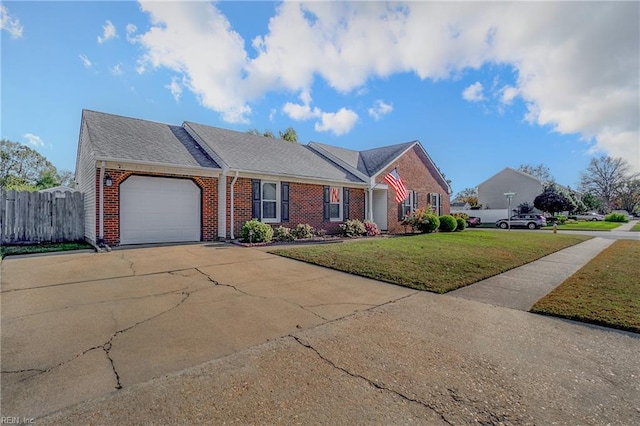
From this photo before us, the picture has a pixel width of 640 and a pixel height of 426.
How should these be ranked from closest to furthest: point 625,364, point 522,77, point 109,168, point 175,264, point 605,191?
point 625,364
point 175,264
point 109,168
point 522,77
point 605,191

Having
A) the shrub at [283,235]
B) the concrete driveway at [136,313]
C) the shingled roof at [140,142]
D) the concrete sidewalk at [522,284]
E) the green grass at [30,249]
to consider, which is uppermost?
the shingled roof at [140,142]

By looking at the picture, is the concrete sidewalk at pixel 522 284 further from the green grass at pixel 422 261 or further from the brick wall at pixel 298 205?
the brick wall at pixel 298 205

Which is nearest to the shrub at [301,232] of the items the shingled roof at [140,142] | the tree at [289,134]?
the shingled roof at [140,142]

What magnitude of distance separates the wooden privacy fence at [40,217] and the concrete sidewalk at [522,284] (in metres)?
13.1

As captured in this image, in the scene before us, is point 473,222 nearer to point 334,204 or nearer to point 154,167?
point 334,204

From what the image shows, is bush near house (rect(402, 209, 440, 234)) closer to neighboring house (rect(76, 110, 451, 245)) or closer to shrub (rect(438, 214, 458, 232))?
shrub (rect(438, 214, 458, 232))

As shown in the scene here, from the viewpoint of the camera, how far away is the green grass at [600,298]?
13.4ft

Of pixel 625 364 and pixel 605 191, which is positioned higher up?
pixel 605 191

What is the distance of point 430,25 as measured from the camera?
30.9 ft

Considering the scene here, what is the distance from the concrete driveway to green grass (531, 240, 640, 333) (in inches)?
91.9

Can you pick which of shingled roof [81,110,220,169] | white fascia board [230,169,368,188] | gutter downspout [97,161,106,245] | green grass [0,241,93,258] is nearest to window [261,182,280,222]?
white fascia board [230,169,368,188]

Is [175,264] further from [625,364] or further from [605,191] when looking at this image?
[605,191]

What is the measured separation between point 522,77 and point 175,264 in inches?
589

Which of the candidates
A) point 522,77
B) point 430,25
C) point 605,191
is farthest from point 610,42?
point 605,191
